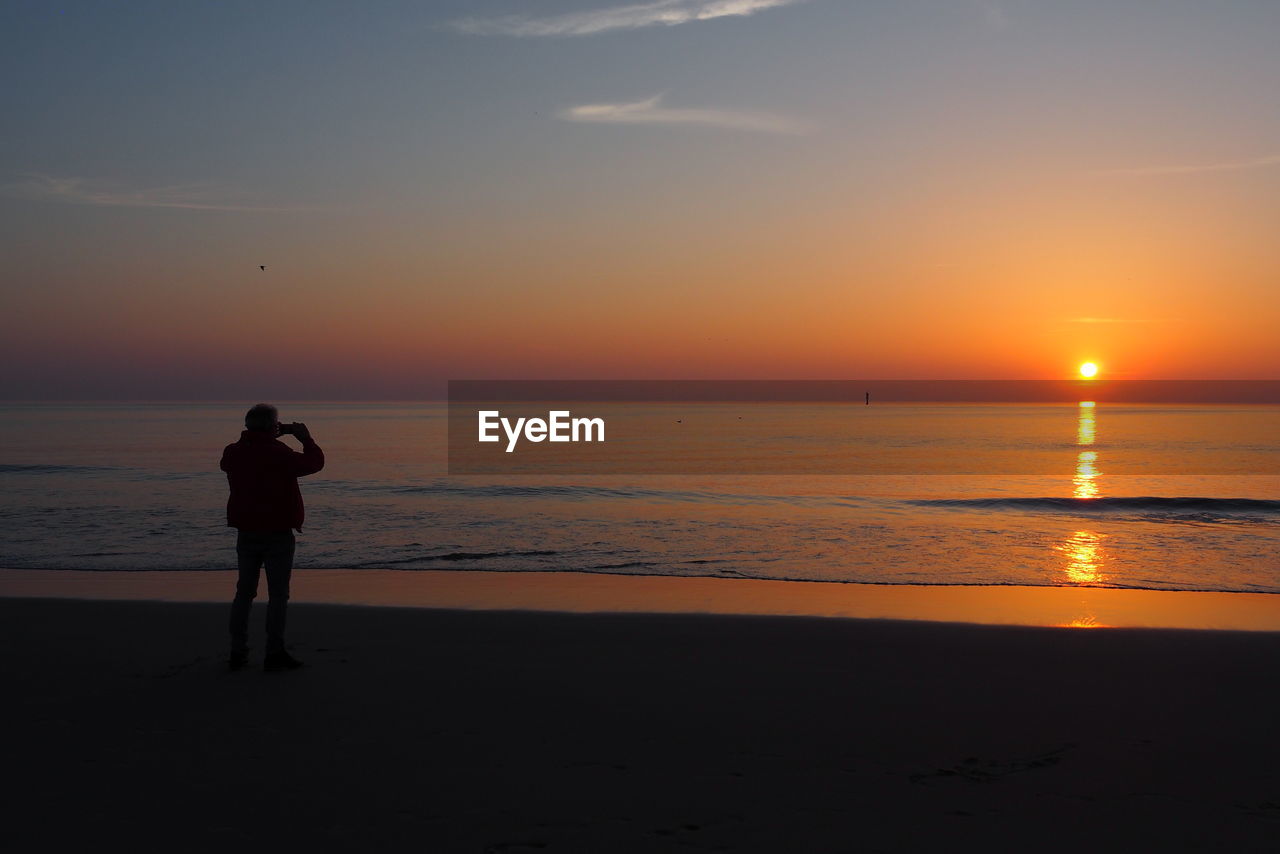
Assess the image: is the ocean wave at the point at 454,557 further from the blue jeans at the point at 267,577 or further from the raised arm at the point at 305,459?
the raised arm at the point at 305,459

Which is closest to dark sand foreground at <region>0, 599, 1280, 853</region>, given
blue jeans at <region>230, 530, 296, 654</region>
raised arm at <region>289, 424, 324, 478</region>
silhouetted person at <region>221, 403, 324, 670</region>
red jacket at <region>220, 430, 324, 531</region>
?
blue jeans at <region>230, 530, 296, 654</region>

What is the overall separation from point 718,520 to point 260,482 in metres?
14.5

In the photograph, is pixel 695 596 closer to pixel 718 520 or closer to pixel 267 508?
pixel 267 508

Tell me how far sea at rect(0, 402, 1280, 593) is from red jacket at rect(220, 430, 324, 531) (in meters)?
7.28

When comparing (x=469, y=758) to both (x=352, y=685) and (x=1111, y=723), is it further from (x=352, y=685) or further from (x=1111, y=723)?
(x=1111, y=723)

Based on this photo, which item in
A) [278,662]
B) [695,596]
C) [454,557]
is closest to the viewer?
[278,662]

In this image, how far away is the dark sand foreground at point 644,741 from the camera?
14.6ft

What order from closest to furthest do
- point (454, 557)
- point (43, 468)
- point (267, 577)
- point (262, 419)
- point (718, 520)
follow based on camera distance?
1. point (262, 419)
2. point (267, 577)
3. point (454, 557)
4. point (718, 520)
5. point (43, 468)

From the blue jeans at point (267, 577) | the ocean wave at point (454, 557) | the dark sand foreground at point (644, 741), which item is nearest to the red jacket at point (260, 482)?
the blue jeans at point (267, 577)

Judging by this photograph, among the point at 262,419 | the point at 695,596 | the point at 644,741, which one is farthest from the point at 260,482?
the point at 695,596

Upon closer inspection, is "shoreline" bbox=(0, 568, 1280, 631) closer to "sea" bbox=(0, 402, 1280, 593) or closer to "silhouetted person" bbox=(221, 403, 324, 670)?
"sea" bbox=(0, 402, 1280, 593)

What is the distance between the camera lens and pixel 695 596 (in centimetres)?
1188

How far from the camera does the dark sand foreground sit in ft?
14.6

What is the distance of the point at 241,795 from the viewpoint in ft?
15.7
